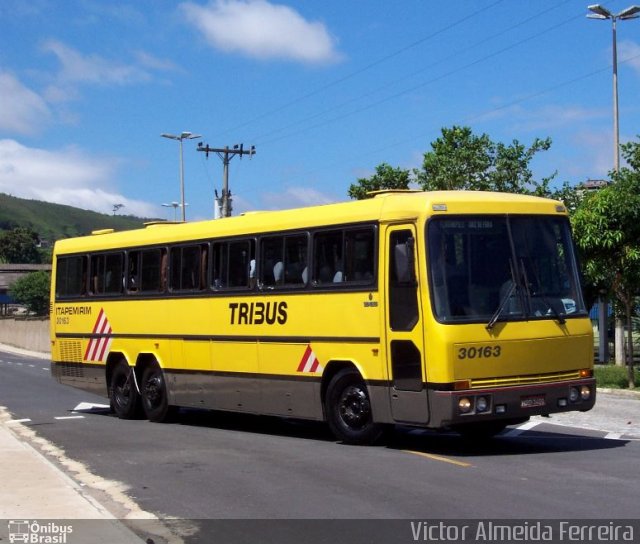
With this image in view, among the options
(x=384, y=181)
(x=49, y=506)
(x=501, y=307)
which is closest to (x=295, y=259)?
(x=501, y=307)

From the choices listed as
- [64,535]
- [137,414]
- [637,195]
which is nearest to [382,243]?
[64,535]

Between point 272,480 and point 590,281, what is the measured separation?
13.4 meters

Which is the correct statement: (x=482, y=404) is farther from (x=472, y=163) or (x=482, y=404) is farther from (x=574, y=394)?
(x=472, y=163)

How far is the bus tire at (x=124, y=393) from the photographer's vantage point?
1803cm

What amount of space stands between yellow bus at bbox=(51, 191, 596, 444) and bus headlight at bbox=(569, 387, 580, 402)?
0.02 m

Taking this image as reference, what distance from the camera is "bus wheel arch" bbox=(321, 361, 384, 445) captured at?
42.5 ft

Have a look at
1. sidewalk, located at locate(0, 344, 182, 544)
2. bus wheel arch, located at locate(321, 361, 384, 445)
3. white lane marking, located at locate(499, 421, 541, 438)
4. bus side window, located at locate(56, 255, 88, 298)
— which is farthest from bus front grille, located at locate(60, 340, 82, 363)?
white lane marking, located at locate(499, 421, 541, 438)

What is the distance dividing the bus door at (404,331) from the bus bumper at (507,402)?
0.33m

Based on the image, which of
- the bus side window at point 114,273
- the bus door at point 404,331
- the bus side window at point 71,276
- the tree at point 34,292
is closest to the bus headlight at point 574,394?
the bus door at point 404,331

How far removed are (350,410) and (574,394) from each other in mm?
2805

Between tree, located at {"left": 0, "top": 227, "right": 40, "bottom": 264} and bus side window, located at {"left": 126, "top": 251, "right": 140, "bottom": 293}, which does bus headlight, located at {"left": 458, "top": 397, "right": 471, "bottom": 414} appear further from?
tree, located at {"left": 0, "top": 227, "right": 40, "bottom": 264}

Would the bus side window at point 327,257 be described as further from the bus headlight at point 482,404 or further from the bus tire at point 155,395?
the bus tire at point 155,395

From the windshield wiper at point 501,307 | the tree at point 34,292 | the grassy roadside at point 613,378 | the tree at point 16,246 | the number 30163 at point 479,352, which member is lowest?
the grassy roadside at point 613,378

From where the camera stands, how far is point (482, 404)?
11750 mm
